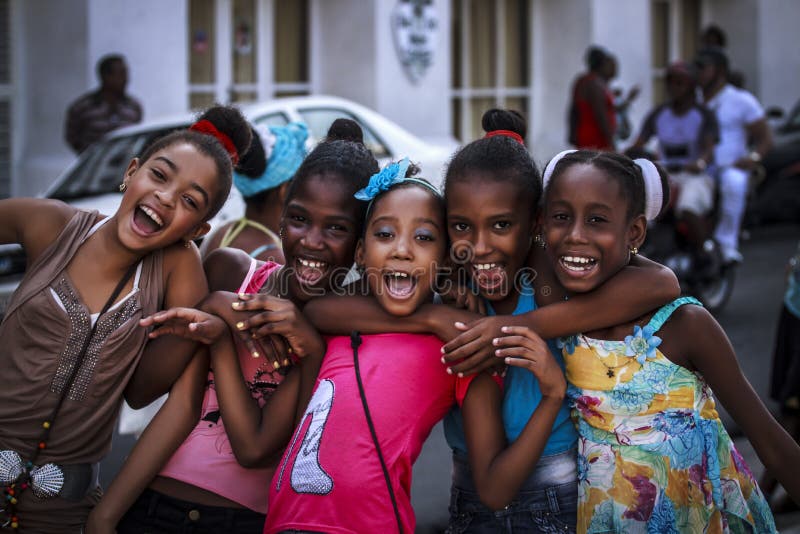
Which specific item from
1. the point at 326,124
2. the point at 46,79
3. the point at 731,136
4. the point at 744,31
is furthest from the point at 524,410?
the point at 744,31

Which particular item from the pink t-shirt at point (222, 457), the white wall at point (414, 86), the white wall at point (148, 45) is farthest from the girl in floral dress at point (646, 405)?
the white wall at point (414, 86)

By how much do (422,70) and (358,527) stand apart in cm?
950

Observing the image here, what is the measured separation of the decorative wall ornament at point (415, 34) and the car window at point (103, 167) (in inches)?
192

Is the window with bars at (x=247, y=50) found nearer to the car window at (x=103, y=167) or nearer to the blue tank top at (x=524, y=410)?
the car window at (x=103, y=167)

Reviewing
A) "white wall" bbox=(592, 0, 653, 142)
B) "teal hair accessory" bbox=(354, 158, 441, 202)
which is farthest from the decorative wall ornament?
"teal hair accessory" bbox=(354, 158, 441, 202)

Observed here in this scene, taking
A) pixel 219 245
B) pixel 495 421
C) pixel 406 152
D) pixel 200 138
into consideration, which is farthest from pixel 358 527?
pixel 406 152

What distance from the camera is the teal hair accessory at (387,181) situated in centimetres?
252

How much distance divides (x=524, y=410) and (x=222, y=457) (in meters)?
0.81

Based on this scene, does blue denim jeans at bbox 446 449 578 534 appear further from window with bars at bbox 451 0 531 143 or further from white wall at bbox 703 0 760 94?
white wall at bbox 703 0 760 94

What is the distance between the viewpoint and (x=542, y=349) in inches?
90.0

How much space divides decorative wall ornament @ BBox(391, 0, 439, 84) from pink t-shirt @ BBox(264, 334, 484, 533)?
8996 millimetres

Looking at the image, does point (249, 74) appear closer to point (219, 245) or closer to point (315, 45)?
point (315, 45)

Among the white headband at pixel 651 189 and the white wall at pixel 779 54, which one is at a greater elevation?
the white wall at pixel 779 54

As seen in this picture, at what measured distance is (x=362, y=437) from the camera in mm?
2273
